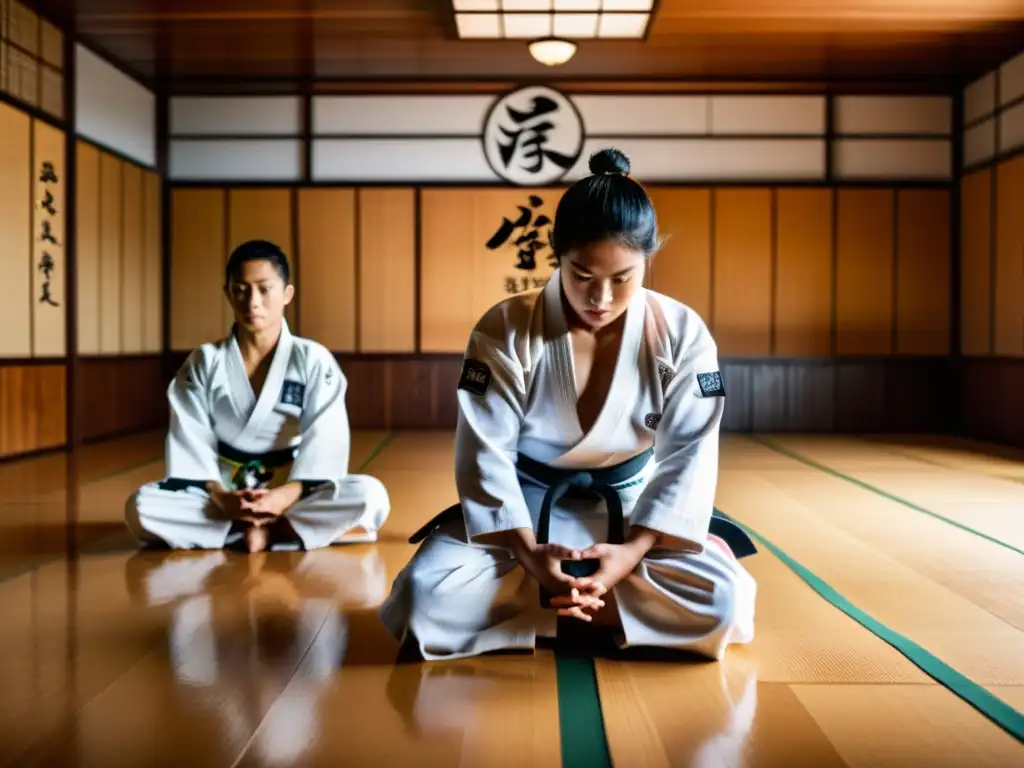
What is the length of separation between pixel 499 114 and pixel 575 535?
617 cm

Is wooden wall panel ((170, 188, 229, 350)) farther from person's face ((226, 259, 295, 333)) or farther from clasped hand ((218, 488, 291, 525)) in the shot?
clasped hand ((218, 488, 291, 525))

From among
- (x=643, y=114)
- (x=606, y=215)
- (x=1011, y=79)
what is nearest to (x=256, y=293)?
(x=606, y=215)

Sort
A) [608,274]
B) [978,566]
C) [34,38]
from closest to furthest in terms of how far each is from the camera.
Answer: [608,274], [978,566], [34,38]

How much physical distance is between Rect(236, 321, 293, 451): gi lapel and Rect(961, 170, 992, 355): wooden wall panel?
230 inches

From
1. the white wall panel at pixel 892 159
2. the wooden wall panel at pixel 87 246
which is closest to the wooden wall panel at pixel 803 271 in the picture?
the white wall panel at pixel 892 159

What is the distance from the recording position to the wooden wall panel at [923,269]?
782 cm

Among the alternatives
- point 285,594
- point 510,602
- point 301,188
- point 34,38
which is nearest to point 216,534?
point 285,594

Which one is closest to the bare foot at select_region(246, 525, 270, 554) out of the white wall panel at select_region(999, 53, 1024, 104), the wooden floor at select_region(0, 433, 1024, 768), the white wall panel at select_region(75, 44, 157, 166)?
the wooden floor at select_region(0, 433, 1024, 768)

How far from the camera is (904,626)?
2391 mm

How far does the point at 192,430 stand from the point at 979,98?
21.8ft

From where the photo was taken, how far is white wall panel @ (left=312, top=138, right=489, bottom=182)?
7.90 meters

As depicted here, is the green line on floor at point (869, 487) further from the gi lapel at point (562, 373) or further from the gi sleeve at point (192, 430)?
the gi sleeve at point (192, 430)

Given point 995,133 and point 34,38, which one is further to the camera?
point 995,133

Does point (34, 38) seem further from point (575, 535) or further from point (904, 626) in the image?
point (904, 626)
